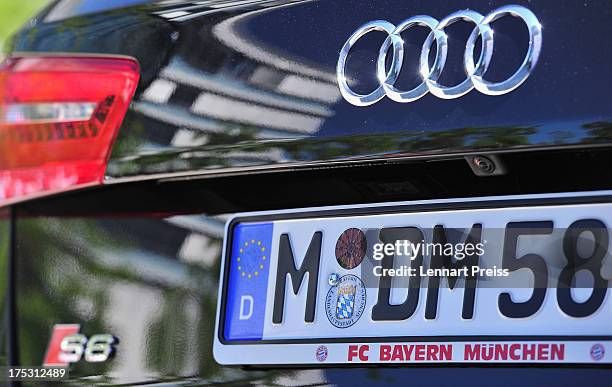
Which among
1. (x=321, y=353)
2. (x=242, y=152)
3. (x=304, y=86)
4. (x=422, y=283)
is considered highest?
(x=304, y=86)

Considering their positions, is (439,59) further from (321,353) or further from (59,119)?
(59,119)

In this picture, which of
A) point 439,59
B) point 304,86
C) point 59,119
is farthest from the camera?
point 59,119

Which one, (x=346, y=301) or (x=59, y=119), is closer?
(x=346, y=301)

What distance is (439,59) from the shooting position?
69.1 inches

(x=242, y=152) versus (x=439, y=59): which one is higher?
(x=439, y=59)

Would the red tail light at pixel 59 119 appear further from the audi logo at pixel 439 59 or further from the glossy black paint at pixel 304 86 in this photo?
the audi logo at pixel 439 59

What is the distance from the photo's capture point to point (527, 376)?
170 cm

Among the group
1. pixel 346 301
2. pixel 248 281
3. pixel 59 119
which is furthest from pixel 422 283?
pixel 59 119

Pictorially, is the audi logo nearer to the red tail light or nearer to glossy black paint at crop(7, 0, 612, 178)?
glossy black paint at crop(7, 0, 612, 178)

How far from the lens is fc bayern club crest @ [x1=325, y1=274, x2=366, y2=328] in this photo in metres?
1.82

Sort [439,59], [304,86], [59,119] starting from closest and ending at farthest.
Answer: [439,59] < [304,86] < [59,119]

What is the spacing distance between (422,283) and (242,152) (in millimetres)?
352

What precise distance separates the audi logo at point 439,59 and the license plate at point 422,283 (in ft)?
0.54

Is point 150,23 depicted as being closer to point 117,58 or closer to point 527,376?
point 117,58
